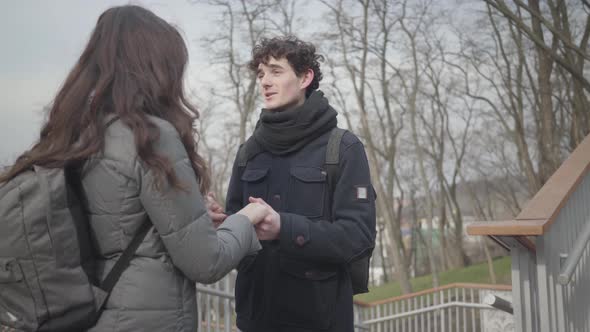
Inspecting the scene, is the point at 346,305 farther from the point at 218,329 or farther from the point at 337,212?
the point at 218,329

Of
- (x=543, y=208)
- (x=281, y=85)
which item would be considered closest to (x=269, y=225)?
(x=281, y=85)

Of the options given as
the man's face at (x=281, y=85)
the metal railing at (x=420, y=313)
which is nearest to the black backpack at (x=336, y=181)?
the man's face at (x=281, y=85)

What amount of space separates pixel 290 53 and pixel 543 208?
152 cm

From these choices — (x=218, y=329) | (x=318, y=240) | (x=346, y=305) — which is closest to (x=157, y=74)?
(x=318, y=240)

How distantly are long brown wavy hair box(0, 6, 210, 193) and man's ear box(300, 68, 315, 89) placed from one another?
0.92 metres

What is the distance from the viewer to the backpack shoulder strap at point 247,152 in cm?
269

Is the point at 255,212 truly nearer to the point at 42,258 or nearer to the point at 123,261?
the point at 123,261

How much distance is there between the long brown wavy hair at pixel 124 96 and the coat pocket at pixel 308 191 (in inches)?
27.6

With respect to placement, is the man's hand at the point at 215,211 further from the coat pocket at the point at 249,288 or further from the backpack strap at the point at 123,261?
the backpack strap at the point at 123,261

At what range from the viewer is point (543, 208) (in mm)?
3105

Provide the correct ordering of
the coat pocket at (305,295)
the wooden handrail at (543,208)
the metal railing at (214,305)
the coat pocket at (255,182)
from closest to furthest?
the coat pocket at (305,295) → the coat pocket at (255,182) → the wooden handrail at (543,208) → the metal railing at (214,305)

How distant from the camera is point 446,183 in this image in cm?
A: 3238

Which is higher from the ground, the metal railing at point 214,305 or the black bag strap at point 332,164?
the black bag strap at point 332,164

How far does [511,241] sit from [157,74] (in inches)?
81.1
